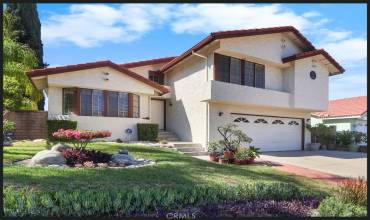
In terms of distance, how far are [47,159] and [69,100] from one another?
8.32 m

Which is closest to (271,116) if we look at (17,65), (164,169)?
(164,169)

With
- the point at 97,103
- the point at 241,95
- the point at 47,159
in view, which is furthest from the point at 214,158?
the point at 97,103

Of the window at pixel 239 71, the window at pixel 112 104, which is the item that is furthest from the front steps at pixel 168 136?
the window at pixel 239 71

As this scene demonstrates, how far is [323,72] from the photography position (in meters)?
23.2

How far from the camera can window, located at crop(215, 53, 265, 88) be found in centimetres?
1845

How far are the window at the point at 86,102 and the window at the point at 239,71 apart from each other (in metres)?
6.88

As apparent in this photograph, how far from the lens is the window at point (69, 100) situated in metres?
18.2

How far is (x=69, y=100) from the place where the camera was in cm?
1838

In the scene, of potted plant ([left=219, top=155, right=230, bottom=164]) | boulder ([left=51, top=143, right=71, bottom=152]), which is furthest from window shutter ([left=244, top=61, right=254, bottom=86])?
boulder ([left=51, top=143, right=71, bottom=152])

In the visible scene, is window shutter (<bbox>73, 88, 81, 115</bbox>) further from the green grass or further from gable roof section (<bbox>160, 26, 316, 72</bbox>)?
gable roof section (<bbox>160, 26, 316, 72</bbox>)

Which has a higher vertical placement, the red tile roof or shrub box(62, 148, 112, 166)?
the red tile roof

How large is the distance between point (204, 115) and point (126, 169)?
8.34m

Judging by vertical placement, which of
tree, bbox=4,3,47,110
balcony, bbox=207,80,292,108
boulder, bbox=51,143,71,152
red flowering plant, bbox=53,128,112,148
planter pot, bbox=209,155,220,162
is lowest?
planter pot, bbox=209,155,220,162

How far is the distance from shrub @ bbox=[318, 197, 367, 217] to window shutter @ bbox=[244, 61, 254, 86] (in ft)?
41.9
